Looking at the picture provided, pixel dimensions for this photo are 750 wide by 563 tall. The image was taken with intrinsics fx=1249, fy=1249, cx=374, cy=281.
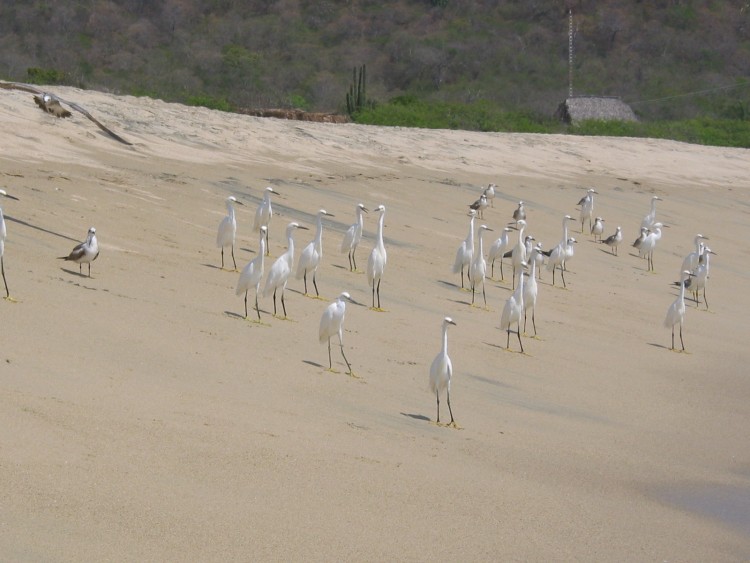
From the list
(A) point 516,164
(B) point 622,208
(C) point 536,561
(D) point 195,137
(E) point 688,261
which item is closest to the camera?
(C) point 536,561

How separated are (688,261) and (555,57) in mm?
34488

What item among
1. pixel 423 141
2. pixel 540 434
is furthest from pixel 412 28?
pixel 540 434

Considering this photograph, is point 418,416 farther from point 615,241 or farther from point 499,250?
point 615,241

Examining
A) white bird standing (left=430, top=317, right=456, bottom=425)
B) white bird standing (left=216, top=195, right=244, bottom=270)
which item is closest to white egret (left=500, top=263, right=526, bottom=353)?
white bird standing (left=430, top=317, right=456, bottom=425)

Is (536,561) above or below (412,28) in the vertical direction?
below

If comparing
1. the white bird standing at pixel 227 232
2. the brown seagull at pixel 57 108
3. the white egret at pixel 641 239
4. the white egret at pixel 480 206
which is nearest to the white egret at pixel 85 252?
the white bird standing at pixel 227 232

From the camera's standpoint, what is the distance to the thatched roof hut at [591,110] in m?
38.5

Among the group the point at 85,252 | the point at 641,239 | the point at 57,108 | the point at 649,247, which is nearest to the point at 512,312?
the point at 85,252

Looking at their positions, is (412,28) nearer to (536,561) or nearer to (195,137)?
(195,137)

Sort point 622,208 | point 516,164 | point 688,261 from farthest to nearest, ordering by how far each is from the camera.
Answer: point 516,164 → point 622,208 → point 688,261

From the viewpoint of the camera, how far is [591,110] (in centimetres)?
3900

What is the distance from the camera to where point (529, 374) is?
12555 millimetres

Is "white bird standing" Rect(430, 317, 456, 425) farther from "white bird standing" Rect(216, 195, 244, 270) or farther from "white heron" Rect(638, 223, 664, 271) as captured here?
"white heron" Rect(638, 223, 664, 271)

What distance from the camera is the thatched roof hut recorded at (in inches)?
1515
